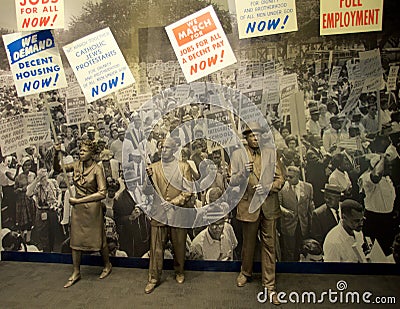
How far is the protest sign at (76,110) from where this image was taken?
3834 mm

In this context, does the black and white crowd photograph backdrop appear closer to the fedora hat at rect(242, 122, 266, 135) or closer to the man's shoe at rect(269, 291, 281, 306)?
the fedora hat at rect(242, 122, 266, 135)

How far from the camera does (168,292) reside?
11.0ft

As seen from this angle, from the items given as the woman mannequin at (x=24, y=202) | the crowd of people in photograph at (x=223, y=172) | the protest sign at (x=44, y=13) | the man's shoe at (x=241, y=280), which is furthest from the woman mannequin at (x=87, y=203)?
the man's shoe at (x=241, y=280)

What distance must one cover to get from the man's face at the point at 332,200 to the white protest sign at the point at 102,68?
191 cm

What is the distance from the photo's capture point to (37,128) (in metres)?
3.93

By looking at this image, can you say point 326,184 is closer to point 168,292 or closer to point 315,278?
point 315,278

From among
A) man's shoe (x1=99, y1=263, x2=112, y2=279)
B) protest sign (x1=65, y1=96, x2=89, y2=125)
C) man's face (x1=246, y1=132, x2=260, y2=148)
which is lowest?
man's shoe (x1=99, y1=263, x2=112, y2=279)

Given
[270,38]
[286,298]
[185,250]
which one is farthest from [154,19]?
[286,298]

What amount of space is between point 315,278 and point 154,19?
101 inches

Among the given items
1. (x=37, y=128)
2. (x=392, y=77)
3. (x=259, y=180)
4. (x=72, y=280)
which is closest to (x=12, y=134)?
(x=37, y=128)

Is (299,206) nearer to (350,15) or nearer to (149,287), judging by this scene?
(149,287)

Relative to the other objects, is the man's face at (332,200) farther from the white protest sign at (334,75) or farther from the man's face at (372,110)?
the white protest sign at (334,75)

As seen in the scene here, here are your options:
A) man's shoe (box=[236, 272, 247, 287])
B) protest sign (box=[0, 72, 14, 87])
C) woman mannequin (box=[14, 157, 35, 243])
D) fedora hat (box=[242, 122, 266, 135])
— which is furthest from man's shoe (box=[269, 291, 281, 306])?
protest sign (box=[0, 72, 14, 87])

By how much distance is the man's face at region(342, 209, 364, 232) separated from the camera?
358 centimetres
